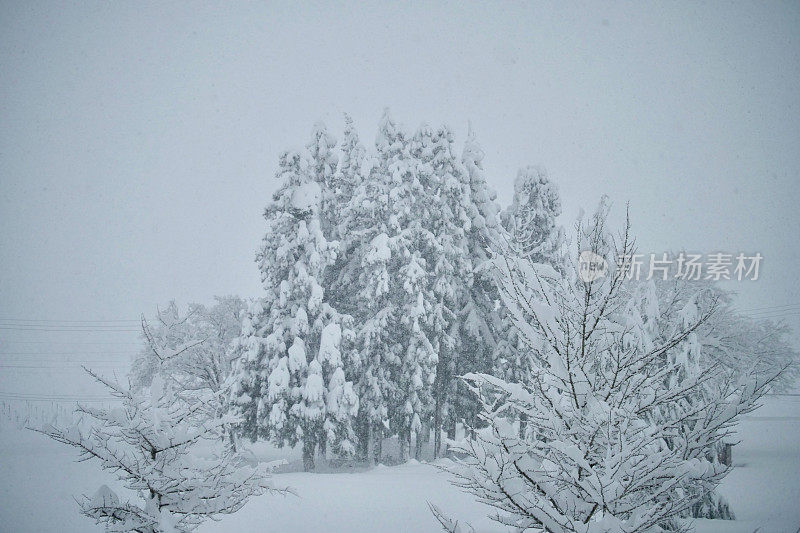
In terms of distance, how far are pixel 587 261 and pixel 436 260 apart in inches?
788

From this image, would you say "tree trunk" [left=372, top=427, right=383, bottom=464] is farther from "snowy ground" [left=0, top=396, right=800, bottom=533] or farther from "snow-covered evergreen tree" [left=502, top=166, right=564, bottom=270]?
"snow-covered evergreen tree" [left=502, top=166, right=564, bottom=270]

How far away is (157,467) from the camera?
23.2ft

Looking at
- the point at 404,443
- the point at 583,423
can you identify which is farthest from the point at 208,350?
the point at 583,423

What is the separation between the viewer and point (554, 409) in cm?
459

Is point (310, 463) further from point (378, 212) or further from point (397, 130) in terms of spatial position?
point (397, 130)

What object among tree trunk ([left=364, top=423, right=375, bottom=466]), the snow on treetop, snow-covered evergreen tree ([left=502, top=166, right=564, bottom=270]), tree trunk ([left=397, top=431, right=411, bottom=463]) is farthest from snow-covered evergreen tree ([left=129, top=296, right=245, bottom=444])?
snow-covered evergreen tree ([left=502, top=166, right=564, bottom=270])

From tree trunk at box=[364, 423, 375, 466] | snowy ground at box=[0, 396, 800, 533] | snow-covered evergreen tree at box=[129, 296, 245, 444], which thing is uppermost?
snow-covered evergreen tree at box=[129, 296, 245, 444]

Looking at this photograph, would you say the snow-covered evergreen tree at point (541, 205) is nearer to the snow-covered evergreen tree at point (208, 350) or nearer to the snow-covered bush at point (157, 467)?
the snow-covered evergreen tree at point (208, 350)

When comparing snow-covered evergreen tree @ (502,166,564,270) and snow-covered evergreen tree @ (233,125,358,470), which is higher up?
snow-covered evergreen tree @ (502,166,564,270)

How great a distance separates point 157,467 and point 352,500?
9672mm

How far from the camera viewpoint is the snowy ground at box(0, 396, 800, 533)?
13.3 metres

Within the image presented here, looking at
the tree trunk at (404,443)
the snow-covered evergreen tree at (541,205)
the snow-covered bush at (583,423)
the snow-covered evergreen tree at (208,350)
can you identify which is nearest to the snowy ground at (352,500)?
the tree trunk at (404,443)

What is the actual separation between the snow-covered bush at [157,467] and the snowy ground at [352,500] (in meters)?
6.38

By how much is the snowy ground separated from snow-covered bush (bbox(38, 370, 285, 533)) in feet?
20.9
